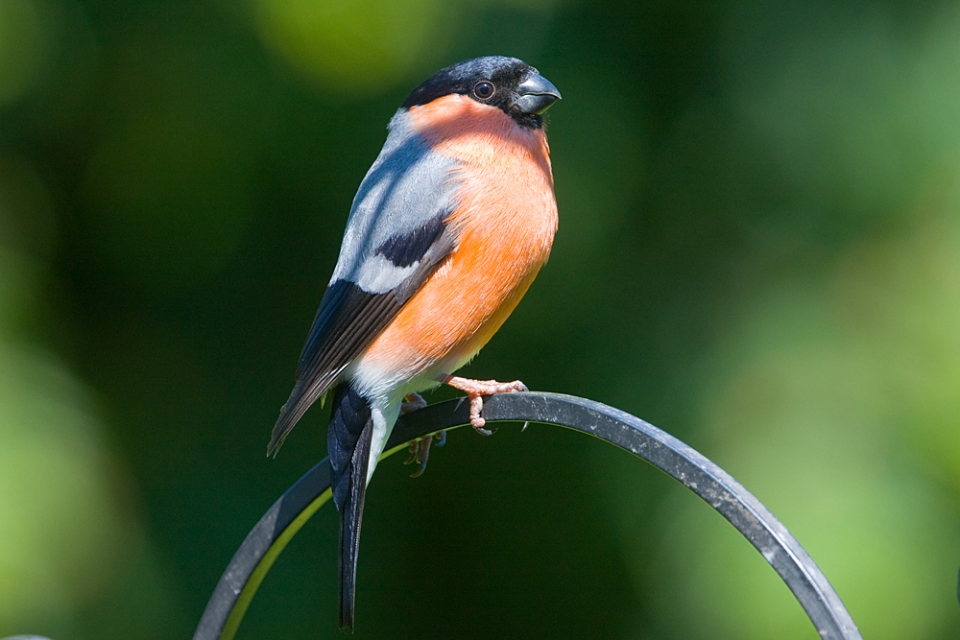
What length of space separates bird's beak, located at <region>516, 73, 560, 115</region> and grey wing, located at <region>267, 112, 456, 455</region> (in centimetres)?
24

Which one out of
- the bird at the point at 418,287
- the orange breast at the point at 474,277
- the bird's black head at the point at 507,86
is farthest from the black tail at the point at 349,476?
the bird's black head at the point at 507,86

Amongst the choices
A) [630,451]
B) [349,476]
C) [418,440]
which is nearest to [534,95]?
[418,440]

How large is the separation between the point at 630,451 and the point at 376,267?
84 centimetres

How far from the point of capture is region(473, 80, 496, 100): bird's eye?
224 centimetres

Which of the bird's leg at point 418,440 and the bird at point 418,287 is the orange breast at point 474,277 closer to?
the bird at point 418,287

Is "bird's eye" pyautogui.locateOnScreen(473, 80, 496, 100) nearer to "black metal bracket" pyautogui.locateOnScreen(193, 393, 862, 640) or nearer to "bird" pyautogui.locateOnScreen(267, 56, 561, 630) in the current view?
"bird" pyautogui.locateOnScreen(267, 56, 561, 630)

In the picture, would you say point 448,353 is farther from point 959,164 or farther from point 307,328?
point 959,164

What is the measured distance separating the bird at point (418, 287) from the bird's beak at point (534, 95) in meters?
0.15

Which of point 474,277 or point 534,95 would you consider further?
point 534,95

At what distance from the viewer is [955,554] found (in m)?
2.10

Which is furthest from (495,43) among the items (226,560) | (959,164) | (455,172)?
(226,560)

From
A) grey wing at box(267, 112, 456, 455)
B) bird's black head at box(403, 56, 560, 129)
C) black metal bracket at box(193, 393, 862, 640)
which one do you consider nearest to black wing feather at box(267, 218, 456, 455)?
grey wing at box(267, 112, 456, 455)

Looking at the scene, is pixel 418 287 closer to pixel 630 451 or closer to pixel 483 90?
pixel 483 90

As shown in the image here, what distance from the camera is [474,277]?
1.94 meters
